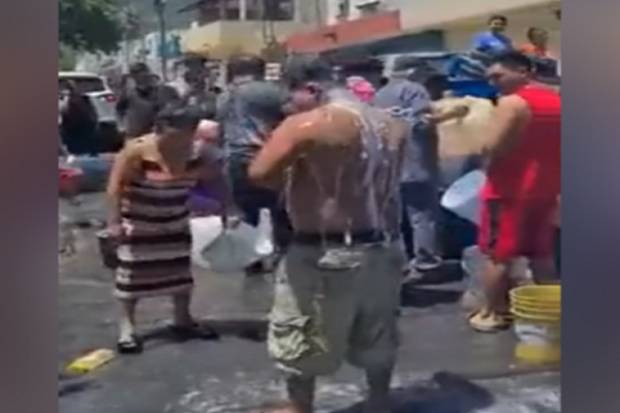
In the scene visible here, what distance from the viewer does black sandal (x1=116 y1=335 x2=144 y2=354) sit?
184 cm

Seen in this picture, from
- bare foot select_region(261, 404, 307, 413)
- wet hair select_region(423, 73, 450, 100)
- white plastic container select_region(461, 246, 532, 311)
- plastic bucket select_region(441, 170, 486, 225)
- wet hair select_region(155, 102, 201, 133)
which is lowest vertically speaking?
bare foot select_region(261, 404, 307, 413)

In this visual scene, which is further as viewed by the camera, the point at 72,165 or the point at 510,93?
the point at 510,93

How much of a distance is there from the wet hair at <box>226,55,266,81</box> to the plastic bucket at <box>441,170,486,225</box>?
0.39 meters

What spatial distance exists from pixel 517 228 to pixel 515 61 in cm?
30

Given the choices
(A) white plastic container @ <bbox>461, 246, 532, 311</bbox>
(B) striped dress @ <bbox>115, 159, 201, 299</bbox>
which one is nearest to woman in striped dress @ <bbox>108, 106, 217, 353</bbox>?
(B) striped dress @ <bbox>115, 159, 201, 299</bbox>

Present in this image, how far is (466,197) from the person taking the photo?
191cm

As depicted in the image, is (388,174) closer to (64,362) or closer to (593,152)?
(593,152)

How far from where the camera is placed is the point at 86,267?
181 centimetres

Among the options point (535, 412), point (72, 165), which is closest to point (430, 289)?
point (535, 412)

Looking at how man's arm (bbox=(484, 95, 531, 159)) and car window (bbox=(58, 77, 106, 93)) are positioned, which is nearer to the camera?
car window (bbox=(58, 77, 106, 93))

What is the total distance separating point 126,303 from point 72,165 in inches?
10.1

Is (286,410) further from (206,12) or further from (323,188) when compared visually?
(206,12)

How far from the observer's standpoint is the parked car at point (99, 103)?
1.79m

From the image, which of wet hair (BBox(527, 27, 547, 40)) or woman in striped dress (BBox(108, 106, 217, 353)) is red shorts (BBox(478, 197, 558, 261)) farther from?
woman in striped dress (BBox(108, 106, 217, 353))
